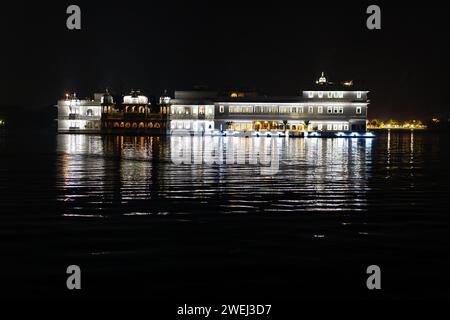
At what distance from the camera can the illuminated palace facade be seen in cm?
12156

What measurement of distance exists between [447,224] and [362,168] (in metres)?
21.7

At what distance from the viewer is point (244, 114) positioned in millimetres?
124875

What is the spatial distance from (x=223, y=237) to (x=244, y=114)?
10963 cm

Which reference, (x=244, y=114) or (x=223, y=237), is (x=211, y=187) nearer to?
(x=223, y=237)

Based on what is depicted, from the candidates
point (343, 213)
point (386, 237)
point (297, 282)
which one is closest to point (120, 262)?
point (297, 282)

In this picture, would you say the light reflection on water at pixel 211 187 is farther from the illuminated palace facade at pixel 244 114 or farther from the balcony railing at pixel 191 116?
the balcony railing at pixel 191 116

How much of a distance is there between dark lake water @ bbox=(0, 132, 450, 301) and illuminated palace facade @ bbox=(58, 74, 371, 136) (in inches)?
3432

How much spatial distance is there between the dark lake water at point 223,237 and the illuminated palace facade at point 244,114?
286ft

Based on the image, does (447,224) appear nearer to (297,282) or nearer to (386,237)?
(386,237)

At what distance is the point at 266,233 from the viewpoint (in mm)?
16391

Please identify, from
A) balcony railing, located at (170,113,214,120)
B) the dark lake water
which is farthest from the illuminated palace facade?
the dark lake water

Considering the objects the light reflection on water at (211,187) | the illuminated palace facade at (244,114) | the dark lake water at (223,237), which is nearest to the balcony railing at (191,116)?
the illuminated palace facade at (244,114)

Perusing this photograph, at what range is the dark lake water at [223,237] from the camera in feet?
38.5

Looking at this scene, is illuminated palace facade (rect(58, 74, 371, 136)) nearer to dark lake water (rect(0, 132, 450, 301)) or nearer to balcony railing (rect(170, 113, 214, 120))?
balcony railing (rect(170, 113, 214, 120))
